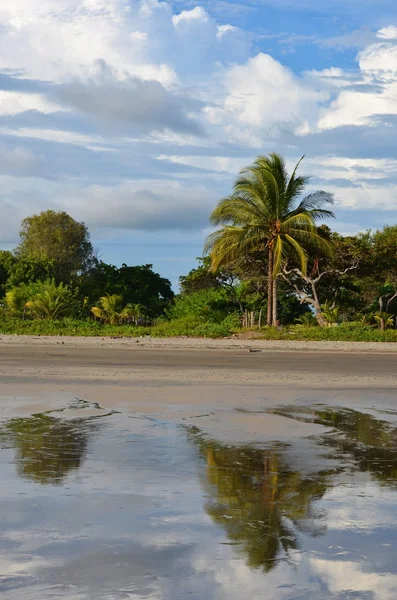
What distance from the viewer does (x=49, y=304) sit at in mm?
36219

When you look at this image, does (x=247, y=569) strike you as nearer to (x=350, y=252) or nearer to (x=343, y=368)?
(x=343, y=368)

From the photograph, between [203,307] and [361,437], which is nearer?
[361,437]

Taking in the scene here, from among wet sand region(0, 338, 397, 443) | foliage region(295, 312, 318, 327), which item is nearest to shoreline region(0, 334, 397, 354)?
wet sand region(0, 338, 397, 443)

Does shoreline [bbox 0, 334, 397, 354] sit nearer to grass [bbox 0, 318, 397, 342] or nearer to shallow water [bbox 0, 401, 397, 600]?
grass [bbox 0, 318, 397, 342]

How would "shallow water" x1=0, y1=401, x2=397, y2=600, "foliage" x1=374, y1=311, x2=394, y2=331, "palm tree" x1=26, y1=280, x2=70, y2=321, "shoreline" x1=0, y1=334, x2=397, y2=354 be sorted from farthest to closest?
"palm tree" x1=26, y1=280, x2=70, y2=321 < "foliage" x1=374, y1=311, x2=394, y2=331 < "shoreline" x1=0, y1=334, x2=397, y2=354 < "shallow water" x1=0, y1=401, x2=397, y2=600

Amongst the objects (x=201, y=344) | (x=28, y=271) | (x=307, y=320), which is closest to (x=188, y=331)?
(x=201, y=344)

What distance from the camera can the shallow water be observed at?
4844 millimetres

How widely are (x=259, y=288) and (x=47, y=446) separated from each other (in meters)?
32.8

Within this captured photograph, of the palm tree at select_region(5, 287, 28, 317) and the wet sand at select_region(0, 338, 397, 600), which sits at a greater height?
the palm tree at select_region(5, 287, 28, 317)

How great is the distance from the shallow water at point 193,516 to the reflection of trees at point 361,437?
0.03 m

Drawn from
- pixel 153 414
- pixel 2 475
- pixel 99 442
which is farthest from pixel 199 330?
pixel 2 475

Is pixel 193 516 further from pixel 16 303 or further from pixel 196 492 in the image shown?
pixel 16 303

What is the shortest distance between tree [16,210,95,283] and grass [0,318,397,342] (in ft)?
60.5

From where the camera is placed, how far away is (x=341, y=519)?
6301mm
